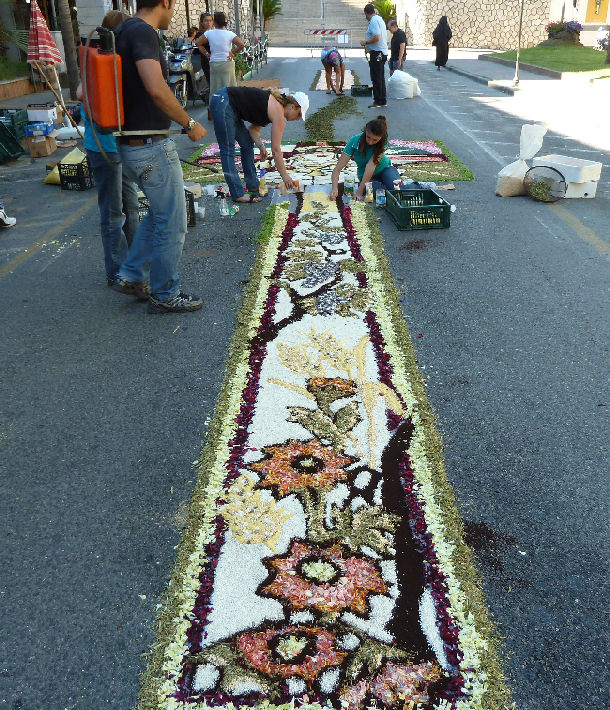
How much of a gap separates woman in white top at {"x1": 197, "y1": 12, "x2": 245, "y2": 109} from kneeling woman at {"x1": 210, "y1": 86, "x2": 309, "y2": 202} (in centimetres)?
438

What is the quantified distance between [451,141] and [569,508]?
30.0 feet

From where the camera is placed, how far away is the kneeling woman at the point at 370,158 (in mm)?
6742

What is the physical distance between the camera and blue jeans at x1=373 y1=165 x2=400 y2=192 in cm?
723

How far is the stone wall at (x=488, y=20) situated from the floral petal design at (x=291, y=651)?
42.3m

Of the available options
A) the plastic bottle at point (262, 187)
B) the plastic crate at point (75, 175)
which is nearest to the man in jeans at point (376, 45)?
the plastic bottle at point (262, 187)

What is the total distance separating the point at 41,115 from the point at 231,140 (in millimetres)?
4926

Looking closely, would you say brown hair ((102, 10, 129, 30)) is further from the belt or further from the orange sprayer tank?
the belt

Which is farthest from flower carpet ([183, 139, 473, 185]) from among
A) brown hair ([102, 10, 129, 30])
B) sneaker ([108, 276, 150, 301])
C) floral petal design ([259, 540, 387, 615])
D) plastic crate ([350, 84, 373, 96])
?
plastic crate ([350, 84, 373, 96])

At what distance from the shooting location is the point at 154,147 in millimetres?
4172

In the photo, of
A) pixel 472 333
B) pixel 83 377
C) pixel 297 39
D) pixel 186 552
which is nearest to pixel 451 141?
pixel 472 333

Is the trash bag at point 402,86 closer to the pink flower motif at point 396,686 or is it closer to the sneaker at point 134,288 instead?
the sneaker at point 134,288

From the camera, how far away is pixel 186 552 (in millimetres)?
2559

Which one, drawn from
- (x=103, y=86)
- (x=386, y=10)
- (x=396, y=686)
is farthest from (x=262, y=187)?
(x=386, y=10)

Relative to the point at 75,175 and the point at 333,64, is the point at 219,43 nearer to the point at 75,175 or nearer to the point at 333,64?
the point at 75,175
